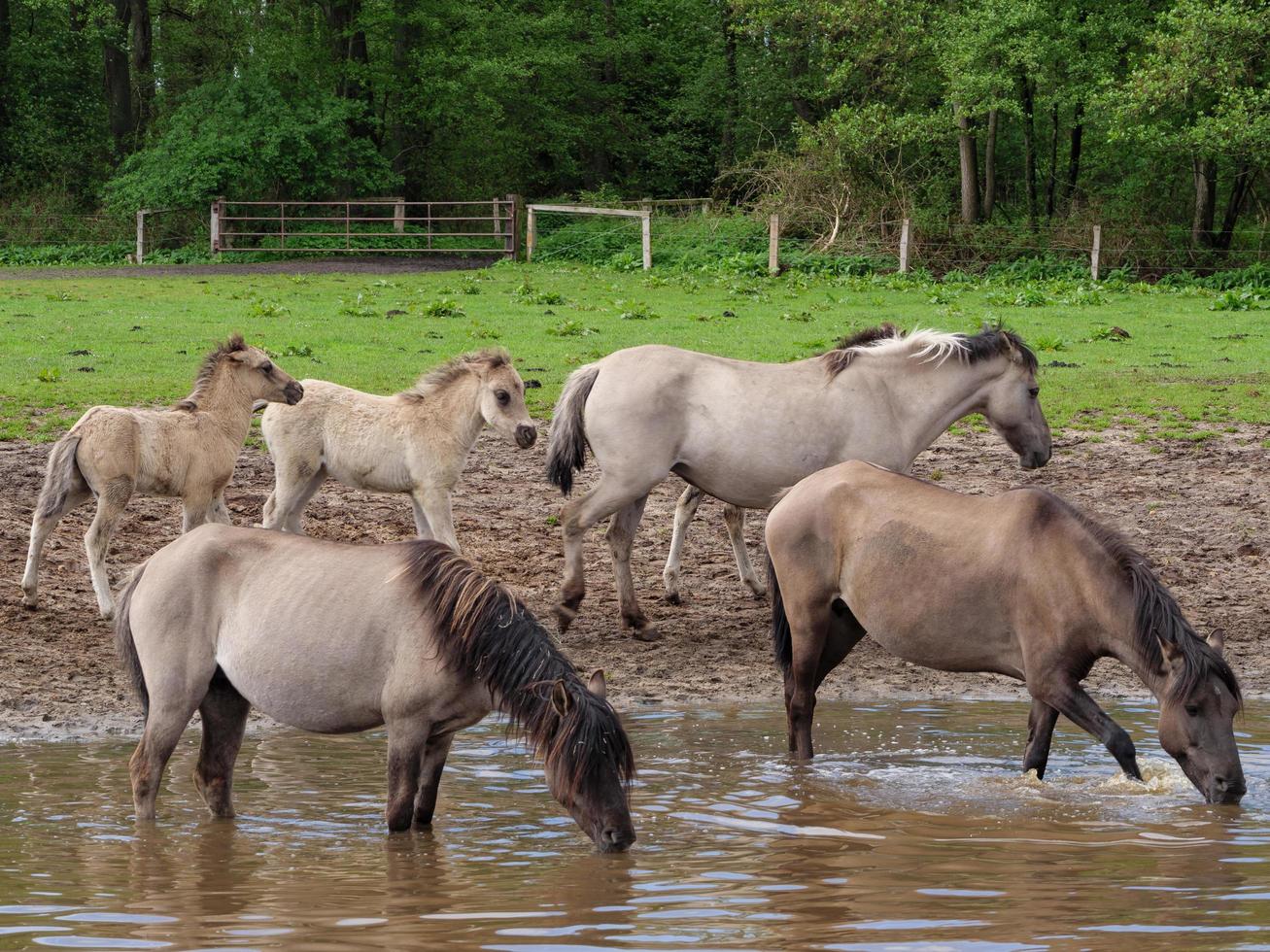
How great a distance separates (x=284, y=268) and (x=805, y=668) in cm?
2613

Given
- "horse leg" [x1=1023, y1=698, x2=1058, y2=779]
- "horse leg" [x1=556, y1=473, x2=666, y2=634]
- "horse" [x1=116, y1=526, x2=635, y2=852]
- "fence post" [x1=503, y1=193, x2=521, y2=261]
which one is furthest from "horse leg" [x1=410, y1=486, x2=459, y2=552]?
"fence post" [x1=503, y1=193, x2=521, y2=261]

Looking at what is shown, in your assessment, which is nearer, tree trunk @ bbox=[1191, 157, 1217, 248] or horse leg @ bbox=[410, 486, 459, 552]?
horse leg @ bbox=[410, 486, 459, 552]

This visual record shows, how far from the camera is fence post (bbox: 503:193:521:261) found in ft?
112

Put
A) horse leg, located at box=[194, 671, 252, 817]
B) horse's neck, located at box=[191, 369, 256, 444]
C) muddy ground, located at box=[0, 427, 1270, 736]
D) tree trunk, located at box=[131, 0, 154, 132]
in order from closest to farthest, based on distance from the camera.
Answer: horse leg, located at box=[194, 671, 252, 817] → muddy ground, located at box=[0, 427, 1270, 736] → horse's neck, located at box=[191, 369, 256, 444] → tree trunk, located at box=[131, 0, 154, 132]

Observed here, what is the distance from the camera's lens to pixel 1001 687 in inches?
364

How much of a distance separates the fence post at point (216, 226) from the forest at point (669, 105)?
2.74 ft

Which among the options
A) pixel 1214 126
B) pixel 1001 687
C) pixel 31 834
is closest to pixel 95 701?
pixel 31 834

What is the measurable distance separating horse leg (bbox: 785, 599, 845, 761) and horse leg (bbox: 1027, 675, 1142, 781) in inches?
47.1

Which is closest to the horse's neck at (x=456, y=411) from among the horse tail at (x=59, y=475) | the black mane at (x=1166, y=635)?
the horse tail at (x=59, y=475)

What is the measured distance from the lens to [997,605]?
7141mm

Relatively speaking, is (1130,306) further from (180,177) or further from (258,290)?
(180,177)

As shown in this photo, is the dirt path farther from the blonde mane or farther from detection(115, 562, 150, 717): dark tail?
detection(115, 562, 150, 717): dark tail

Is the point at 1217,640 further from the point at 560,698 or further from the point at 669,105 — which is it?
the point at 669,105

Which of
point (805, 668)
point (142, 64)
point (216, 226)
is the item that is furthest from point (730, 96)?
point (805, 668)
